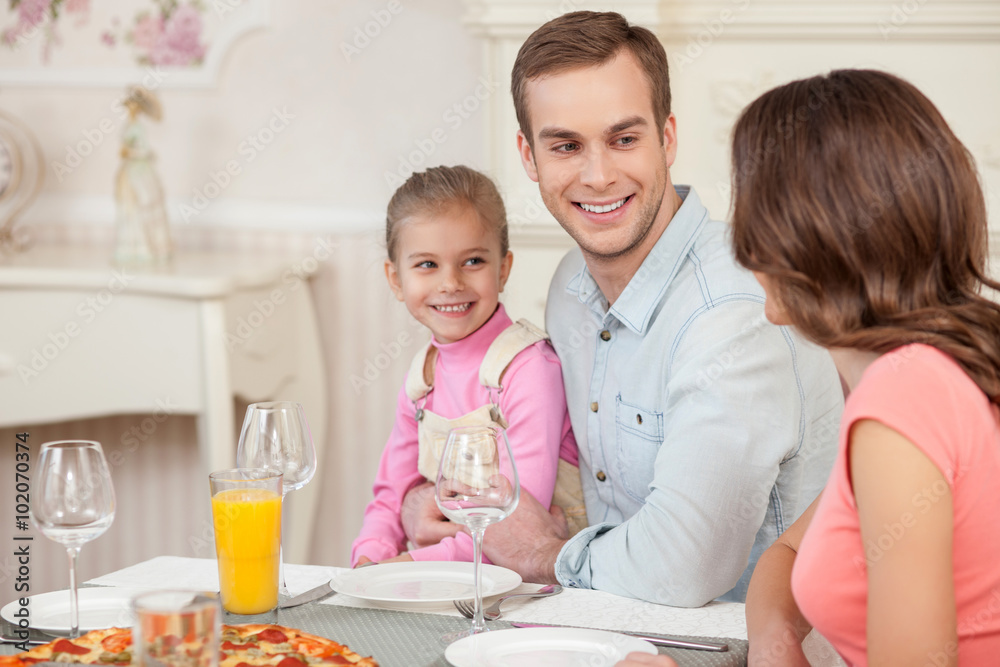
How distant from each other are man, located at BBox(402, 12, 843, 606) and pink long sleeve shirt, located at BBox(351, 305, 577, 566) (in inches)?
1.8

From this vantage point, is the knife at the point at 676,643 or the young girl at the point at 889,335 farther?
the knife at the point at 676,643

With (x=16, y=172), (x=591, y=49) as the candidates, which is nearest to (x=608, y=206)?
(x=591, y=49)

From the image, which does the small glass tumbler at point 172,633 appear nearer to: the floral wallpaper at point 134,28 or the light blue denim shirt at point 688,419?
the light blue denim shirt at point 688,419

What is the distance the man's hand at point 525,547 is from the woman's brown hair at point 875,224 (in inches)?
20.3

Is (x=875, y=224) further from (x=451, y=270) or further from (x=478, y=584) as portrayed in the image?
(x=451, y=270)

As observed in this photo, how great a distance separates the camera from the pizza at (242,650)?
2.78 feet

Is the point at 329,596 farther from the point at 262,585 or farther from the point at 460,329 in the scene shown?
the point at 460,329

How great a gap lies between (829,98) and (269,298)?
1658mm

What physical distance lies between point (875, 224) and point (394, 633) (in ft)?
1.82

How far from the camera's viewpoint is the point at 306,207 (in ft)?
8.19

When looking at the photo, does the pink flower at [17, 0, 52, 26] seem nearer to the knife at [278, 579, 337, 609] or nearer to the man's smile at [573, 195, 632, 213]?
the man's smile at [573, 195, 632, 213]

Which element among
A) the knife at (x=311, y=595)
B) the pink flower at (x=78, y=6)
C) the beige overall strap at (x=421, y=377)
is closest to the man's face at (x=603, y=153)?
the beige overall strap at (x=421, y=377)

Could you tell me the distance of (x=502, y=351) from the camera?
1.52m

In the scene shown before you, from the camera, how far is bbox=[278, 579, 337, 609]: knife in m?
1.07
